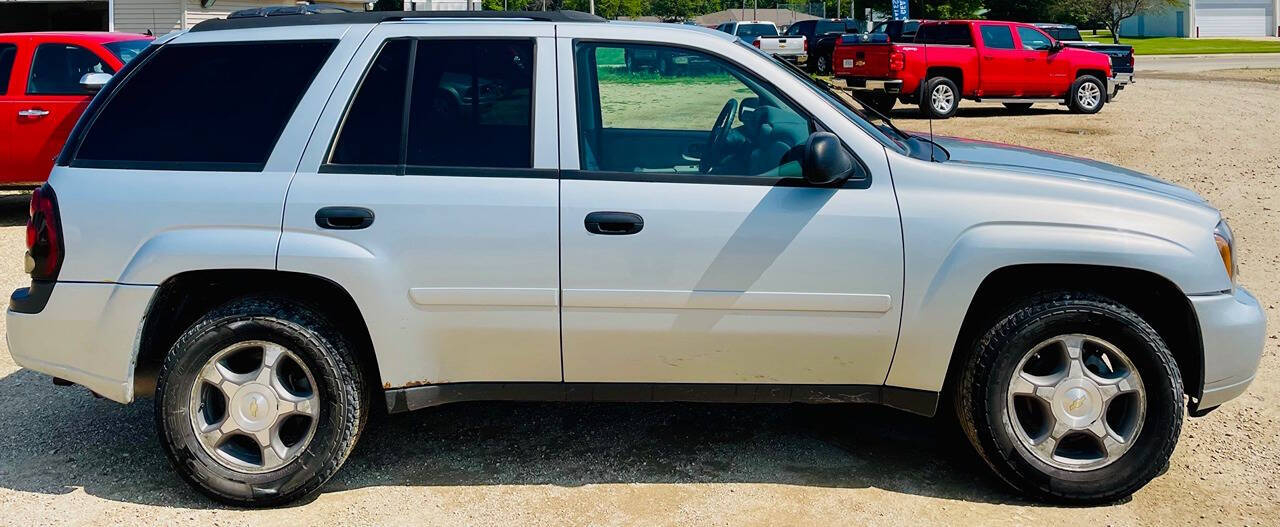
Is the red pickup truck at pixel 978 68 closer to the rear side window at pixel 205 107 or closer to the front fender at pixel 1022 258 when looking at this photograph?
the front fender at pixel 1022 258

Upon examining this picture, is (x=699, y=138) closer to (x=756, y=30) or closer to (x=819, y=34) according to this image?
(x=756, y=30)

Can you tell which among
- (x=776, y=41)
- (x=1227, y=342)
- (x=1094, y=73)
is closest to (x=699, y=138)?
(x=1227, y=342)

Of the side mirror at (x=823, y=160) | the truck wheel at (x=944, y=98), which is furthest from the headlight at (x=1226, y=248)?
the truck wheel at (x=944, y=98)

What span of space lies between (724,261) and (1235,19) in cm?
7908

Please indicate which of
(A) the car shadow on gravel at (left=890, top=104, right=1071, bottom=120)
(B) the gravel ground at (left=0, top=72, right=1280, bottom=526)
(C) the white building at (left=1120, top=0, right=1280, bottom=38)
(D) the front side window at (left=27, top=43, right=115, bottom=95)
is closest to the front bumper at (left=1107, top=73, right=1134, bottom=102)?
(A) the car shadow on gravel at (left=890, top=104, right=1071, bottom=120)

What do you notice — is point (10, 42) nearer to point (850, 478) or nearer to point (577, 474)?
point (577, 474)

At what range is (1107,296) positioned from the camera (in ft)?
14.4

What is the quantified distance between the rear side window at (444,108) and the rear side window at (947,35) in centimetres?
1719

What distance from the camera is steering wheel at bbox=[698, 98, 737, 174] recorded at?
14.4ft

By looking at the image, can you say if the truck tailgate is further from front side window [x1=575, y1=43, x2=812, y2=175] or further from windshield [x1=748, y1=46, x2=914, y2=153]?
front side window [x1=575, y1=43, x2=812, y2=175]

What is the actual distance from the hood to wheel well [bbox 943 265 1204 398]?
336mm

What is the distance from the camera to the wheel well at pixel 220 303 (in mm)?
4324

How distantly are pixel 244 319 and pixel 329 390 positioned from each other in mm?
381

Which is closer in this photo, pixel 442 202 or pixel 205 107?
pixel 442 202
